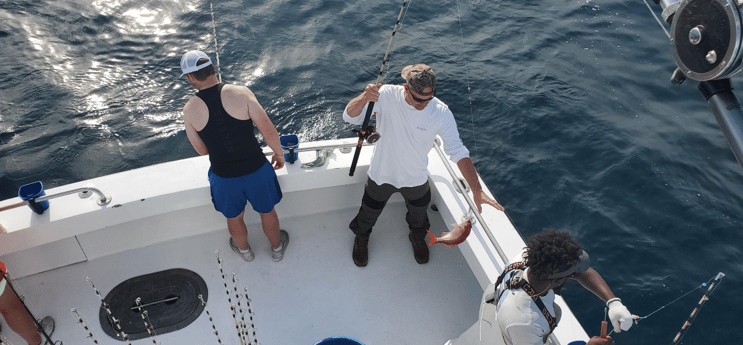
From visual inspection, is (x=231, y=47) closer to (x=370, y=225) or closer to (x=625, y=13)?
(x=370, y=225)

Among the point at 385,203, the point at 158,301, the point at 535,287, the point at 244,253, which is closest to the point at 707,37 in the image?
the point at 535,287

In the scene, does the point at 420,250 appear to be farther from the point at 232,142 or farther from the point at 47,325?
the point at 47,325

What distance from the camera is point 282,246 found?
142 inches

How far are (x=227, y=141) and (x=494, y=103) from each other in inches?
173

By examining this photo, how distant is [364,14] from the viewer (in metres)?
7.92

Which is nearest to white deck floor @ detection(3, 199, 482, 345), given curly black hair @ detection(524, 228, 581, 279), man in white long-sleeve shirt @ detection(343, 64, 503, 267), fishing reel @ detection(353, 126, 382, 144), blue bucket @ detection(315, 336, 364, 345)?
blue bucket @ detection(315, 336, 364, 345)

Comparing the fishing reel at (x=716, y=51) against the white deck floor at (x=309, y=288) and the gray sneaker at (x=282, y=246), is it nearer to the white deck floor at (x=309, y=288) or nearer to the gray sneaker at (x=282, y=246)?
the white deck floor at (x=309, y=288)

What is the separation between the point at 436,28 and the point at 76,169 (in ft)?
18.5

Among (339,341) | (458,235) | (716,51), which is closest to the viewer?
(716,51)

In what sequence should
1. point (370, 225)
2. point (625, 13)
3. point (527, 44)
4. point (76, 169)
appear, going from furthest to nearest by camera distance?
1. point (625, 13)
2. point (527, 44)
3. point (76, 169)
4. point (370, 225)

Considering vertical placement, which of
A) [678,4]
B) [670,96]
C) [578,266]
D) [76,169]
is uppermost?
[678,4]

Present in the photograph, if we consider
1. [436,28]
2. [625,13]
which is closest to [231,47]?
[436,28]

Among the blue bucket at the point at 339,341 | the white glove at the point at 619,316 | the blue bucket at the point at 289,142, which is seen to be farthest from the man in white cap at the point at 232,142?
the white glove at the point at 619,316

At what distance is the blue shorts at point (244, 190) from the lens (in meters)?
2.98
